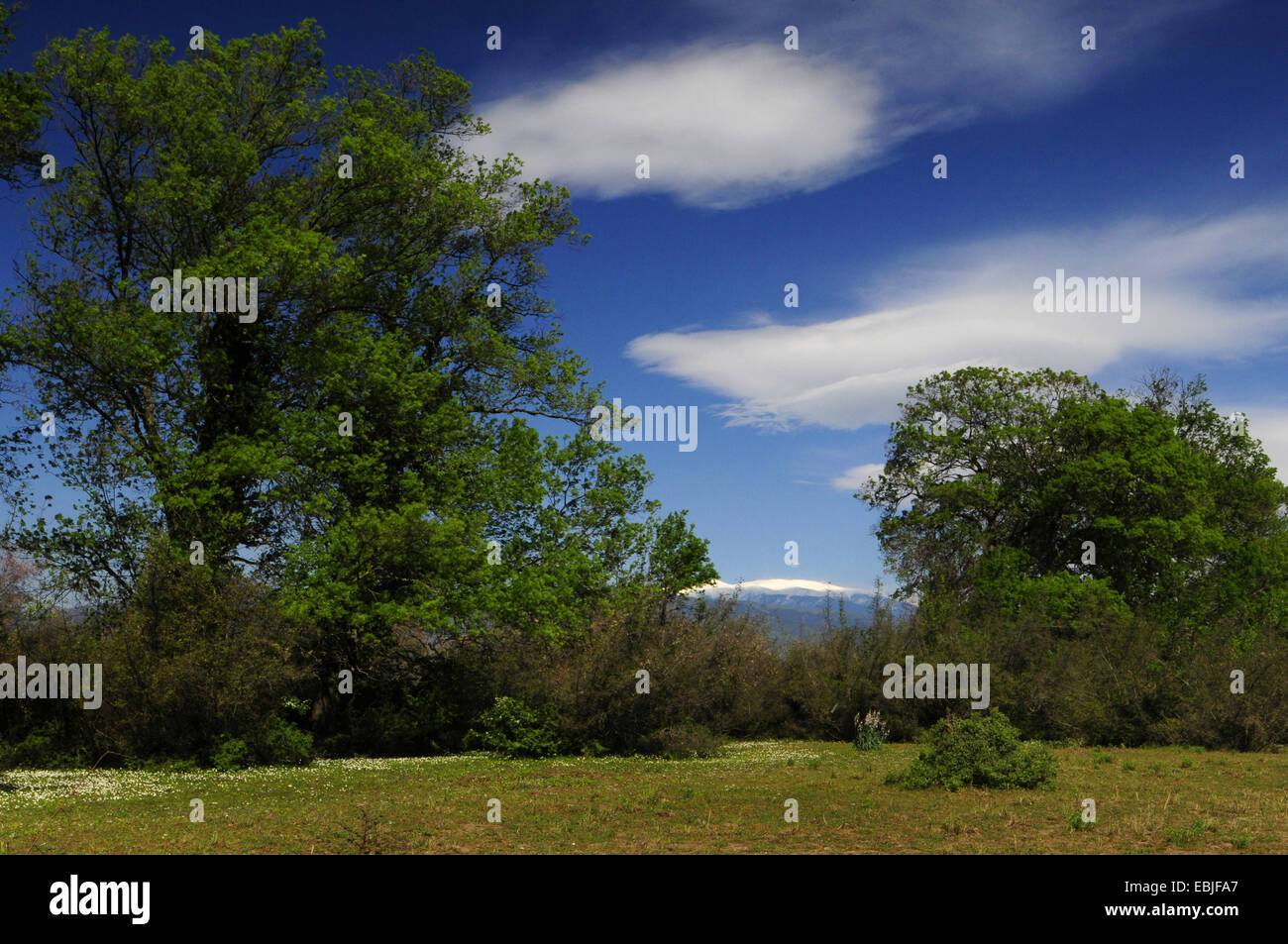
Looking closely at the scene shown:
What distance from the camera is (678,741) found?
27.7m

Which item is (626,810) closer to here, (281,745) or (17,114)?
(281,745)

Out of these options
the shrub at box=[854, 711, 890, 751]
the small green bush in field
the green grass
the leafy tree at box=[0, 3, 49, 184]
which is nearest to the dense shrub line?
the small green bush in field

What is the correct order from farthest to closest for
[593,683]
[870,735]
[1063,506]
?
[1063,506]
[870,735]
[593,683]

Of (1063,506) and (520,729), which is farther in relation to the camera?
(1063,506)

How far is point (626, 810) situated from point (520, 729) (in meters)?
10.8

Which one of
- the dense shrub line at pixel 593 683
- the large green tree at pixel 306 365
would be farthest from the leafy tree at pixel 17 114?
the dense shrub line at pixel 593 683

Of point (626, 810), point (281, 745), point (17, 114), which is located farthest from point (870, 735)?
point (17, 114)

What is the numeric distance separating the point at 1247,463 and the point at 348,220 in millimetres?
48310

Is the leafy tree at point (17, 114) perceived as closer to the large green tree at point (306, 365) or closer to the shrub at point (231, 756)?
the large green tree at point (306, 365)

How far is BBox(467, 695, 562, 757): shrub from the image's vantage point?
2753 cm

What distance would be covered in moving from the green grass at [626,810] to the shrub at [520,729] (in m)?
1.95

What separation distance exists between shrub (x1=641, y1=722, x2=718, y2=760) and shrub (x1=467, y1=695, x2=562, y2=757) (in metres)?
2.47

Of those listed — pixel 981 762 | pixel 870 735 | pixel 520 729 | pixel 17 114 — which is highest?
pixel 17 114

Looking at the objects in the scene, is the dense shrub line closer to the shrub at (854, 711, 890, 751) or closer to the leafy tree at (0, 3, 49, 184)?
the shrub at (854, 711, 890, 751)
